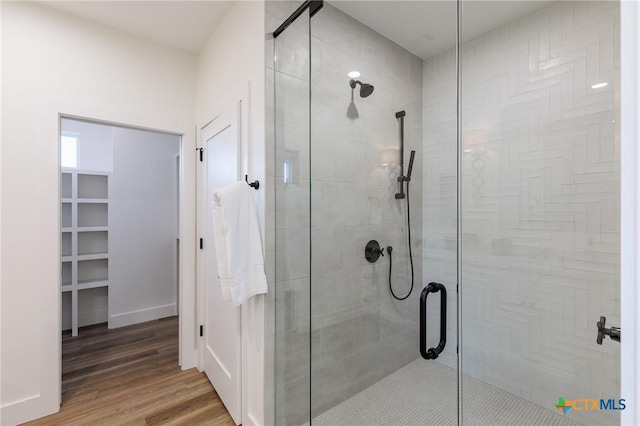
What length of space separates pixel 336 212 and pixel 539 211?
48.5 inches

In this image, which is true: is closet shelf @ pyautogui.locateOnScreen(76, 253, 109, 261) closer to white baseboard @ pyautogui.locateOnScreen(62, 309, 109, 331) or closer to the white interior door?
white baseboard @ pyautogui.locateOnScreen(62, 309, 109, 331)

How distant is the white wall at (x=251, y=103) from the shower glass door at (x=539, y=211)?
Answer: 1156mm

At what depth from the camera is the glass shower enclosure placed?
1514 mm

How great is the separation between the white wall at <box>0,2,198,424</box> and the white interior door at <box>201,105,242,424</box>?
600mm

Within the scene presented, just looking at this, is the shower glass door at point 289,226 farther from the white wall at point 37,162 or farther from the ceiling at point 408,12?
the ceiling at point 408,12

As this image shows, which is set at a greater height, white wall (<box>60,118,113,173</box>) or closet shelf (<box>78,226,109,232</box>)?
white wall (<box>60,118,113,173</box>)

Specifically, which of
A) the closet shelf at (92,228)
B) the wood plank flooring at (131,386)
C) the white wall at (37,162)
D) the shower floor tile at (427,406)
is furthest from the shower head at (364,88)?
the closet shelf at (92,228)

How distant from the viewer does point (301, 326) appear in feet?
5.34

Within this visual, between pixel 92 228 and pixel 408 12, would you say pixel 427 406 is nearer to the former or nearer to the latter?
pixel 408 12

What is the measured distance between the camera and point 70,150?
3.44 metres

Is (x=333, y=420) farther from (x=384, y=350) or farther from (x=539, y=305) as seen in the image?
(x=539, y=305)

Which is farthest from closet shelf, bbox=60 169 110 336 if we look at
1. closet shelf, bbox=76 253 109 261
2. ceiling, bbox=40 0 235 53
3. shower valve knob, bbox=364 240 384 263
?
shower valve knob, bbox=364 240 384 263
